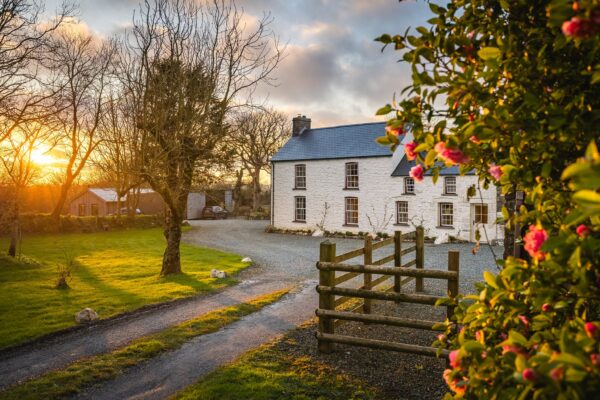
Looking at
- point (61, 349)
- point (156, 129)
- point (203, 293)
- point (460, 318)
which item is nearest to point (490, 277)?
point (460, 318)

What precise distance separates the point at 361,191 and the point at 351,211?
173cm

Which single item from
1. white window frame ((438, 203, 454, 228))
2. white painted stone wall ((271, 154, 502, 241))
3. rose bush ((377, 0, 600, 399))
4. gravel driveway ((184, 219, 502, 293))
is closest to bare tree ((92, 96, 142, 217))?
gravel driveway ((184, 219, 502, 293))

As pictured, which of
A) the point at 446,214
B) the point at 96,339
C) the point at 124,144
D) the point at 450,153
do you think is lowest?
the point at 96,339

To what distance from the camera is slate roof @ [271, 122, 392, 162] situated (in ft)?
97.7

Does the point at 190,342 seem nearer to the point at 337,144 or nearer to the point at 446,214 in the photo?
the point at 446,214

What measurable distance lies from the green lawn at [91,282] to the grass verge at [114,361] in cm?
230

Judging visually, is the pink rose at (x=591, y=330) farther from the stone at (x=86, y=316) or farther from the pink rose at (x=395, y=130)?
the stone at (x=86, y=316)

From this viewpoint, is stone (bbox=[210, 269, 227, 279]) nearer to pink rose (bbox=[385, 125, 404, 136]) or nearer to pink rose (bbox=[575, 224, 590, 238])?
pink rose (bbox=[385, 125, 404, 136])

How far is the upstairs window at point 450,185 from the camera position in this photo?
26.3 m

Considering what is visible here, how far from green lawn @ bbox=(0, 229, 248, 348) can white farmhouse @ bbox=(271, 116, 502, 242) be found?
35.1 feet

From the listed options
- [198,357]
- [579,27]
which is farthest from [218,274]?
[579,27]

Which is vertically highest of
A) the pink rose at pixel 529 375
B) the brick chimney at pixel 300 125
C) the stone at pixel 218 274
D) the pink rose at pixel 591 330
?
the brick chimney at pixel 300 125

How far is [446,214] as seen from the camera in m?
26.5

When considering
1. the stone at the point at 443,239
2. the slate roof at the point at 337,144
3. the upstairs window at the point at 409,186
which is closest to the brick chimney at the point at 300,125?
the slate roof at the point at 337,144
